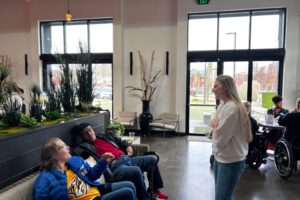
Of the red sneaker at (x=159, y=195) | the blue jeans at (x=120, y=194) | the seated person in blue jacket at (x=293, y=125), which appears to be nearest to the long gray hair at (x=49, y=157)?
the blue jeans at (x=120, y=194)

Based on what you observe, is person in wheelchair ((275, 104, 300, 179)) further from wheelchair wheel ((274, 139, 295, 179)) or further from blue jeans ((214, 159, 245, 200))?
blue jeans ((214, 159, 245, 200))

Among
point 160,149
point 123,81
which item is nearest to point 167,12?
point 123,81

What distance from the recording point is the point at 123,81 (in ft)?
23.7

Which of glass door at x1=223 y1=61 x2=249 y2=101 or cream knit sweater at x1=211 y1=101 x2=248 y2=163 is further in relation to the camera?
glass door at x1=223 y1=61 x2=249 y2=101

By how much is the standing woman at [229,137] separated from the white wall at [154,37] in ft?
15.4

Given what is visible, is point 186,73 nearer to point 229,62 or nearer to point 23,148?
point 229,62

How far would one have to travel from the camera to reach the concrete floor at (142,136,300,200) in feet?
10.7

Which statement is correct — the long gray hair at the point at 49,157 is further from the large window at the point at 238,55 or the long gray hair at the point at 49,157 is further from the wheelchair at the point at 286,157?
the large window at the point at 238,55

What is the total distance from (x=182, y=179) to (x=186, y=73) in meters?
3.54

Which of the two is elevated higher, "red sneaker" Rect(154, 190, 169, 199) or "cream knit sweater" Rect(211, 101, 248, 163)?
"cream knit sweater" Rect(211, 101, 248, 163)

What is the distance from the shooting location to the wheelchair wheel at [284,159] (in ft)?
11.8

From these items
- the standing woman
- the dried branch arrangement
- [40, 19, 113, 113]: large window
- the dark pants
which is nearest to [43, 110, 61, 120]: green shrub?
the dark pants

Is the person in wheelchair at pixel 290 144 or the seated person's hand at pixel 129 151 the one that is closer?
the seated person's hand at pixel 129 151

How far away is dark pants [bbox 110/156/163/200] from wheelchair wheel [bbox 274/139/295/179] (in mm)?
2015
